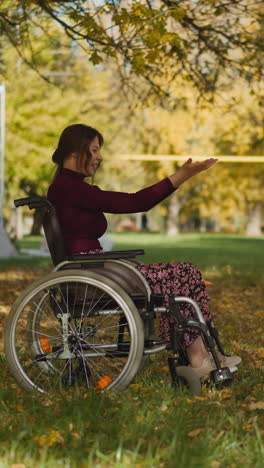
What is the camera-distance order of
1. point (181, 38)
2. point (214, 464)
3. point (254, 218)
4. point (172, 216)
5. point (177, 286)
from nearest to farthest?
point (214, 464) < point (177, 286) < point (181, 38) < point (172, 216) < point (254, 218)

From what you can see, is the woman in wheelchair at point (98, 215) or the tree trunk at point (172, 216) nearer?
the woman in wheelchair at point (98, 215)

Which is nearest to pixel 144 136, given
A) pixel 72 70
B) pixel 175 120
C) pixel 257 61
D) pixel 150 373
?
pixel 175 120

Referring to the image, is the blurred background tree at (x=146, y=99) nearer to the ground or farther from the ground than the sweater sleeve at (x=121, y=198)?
farther from the ground

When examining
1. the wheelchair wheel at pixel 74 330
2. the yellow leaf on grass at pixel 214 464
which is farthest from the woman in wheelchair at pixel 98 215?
the yellow leaf on grass at pixel 214 464

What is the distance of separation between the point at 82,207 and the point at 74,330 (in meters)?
0.60

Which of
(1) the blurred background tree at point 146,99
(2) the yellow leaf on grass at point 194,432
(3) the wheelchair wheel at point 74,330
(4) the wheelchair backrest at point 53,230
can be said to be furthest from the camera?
(1) the blurred background tree at point 146,99

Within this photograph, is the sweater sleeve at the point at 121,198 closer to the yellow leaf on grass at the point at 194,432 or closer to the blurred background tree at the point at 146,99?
the yellow leaf on grass at the point at 194,432

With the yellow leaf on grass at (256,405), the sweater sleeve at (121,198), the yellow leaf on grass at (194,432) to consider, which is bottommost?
the yellow leaf on grass at (256,405)

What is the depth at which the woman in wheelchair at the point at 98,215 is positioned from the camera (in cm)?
405

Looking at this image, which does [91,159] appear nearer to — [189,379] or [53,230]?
[53,230]

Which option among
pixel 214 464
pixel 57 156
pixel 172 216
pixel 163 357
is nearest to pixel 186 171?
pixel 57 156

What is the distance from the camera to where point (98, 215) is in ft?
13.8

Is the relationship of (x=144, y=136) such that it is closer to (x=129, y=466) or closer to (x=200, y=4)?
(x=200, y=4)

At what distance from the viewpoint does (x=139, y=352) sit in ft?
12.4
